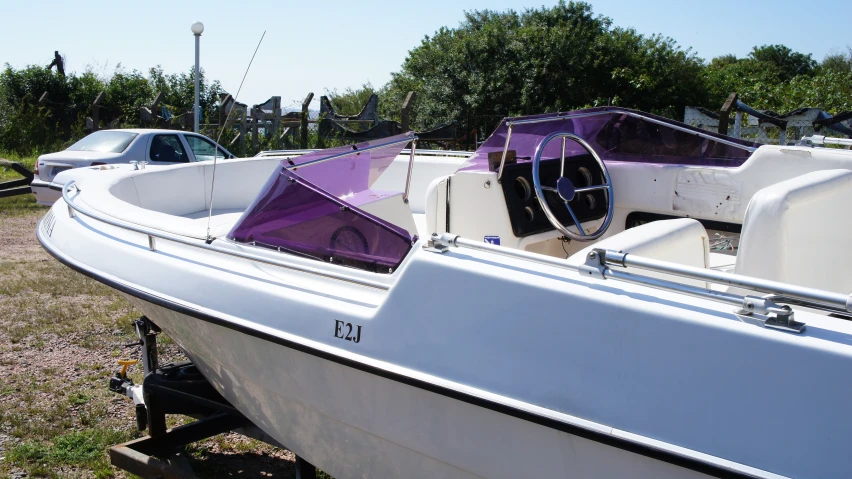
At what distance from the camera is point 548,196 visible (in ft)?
11.8

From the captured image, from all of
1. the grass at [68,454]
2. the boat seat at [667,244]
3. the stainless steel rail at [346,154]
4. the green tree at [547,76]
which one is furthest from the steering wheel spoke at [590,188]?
the green tree at [547,76]

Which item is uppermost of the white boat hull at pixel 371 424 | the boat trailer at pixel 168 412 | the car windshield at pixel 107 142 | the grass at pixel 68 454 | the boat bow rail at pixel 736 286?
the car windshield at pixel 107 142

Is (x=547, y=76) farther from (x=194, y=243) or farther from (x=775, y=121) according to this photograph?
(x=194, y=243)

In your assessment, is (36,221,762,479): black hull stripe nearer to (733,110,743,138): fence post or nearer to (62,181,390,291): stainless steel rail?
(62,181,390,291): stainless steel rail

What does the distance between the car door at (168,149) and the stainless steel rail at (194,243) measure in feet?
17.3

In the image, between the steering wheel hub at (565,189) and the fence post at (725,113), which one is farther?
the fence post at (725,113)

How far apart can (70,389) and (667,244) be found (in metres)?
3.21

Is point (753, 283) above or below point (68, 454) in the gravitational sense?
above

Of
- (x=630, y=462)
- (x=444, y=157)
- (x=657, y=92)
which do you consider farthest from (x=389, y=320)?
(x=657, y=92)

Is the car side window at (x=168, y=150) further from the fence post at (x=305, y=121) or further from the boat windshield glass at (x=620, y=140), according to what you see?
the boat windshield glass at (x=620, y=140)

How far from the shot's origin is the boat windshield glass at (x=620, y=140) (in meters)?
3.55

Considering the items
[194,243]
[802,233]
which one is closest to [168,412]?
[194,243]

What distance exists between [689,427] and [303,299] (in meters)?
1.18

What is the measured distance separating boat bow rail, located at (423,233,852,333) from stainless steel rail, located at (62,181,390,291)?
60 centimetres
